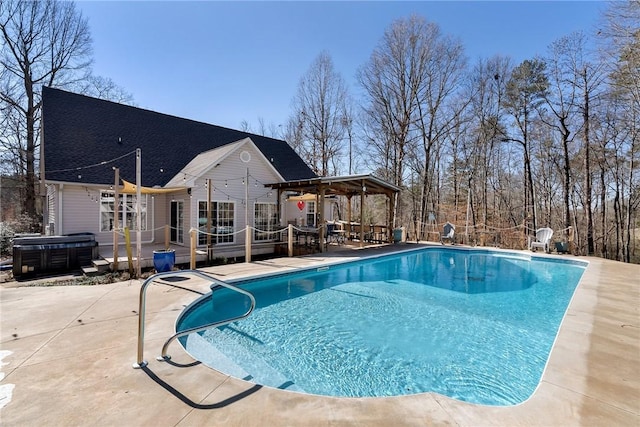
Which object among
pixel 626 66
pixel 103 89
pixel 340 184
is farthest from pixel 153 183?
pixel 626 66

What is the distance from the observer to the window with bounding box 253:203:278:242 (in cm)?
1281

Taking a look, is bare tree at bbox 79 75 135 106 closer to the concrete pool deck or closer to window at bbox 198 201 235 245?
window at bbox 198 201 235 245

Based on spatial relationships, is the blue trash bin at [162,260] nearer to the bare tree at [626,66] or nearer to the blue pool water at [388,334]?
the blue pool water at [388,334]

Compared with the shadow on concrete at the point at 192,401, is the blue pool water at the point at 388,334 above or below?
below

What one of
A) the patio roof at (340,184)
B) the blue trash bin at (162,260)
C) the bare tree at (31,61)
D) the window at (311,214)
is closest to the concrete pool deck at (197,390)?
the blue trash bin at (162,260)

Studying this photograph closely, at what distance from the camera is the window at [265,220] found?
1281 centimetres

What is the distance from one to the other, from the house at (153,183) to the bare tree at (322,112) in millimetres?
10315

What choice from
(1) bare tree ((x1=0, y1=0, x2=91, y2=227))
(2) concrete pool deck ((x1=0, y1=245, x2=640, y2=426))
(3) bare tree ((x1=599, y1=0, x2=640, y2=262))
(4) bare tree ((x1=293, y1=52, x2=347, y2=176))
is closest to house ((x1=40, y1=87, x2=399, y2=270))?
(2) concrete pool deck ((x1=0, y1=245, x2=640, y2=426))

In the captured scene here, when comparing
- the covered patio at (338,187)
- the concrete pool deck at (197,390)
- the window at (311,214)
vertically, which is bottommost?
the concrete pool deck at (197,390)

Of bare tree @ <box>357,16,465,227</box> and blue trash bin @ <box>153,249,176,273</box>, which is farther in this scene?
bare tree @ <box>357,16,465,227</box>

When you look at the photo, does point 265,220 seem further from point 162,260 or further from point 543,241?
point 543,241

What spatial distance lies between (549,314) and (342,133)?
19.9 metres

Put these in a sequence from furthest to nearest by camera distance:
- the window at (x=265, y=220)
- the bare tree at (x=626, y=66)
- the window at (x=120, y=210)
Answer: the window at (x=265, y=220)
the window at (x=120, y=210)
the bare tree at (x=626, y=66)

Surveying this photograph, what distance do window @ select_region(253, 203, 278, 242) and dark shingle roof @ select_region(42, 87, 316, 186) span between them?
11.5 ft
